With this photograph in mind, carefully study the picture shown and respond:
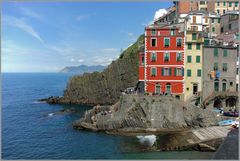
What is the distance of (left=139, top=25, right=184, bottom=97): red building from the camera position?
5191 cm

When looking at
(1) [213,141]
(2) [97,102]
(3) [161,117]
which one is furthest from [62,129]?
(2) [97,102]

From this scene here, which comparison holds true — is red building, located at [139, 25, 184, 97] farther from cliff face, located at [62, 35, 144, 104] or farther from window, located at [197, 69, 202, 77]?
cliff face, located at [62, 35, 144, 104]

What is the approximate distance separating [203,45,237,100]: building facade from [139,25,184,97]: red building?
14.4ft

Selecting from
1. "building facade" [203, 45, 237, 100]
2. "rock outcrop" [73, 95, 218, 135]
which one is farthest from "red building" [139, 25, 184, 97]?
"rock outcrop" [73, 95, 218, 135]

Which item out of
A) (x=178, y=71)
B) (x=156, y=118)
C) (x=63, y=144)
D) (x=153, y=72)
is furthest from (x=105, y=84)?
(x=63, y=144)

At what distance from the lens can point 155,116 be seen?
48.1m

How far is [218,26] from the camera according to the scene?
8062 cm

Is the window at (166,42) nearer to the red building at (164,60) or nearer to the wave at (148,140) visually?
the red building at (164,60)

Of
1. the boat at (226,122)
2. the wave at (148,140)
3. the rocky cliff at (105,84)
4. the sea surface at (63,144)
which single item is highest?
the rocky cliff at (105,84)

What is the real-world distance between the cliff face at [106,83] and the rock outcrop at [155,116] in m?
37.2

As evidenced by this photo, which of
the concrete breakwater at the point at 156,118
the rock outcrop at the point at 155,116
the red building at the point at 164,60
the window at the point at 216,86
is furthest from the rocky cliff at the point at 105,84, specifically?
the rock outcrop at the point at 155,116

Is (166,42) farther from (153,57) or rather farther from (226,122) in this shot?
(226,122)

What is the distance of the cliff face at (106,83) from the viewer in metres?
88.2

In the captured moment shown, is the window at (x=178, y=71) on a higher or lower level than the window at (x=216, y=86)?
higher
